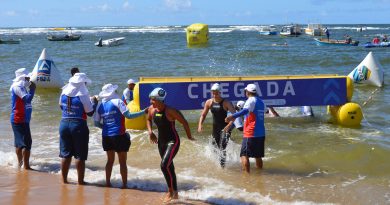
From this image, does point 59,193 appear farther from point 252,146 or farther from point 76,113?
point 252,146

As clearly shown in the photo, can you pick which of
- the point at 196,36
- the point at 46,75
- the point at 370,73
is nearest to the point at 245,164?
the point at 46,75

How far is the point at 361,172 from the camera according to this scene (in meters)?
7.79

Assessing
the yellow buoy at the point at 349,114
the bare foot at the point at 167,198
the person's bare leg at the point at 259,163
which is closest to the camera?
the bare foot at the point at 167,198

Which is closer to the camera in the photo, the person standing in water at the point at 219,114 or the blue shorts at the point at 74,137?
the blue shorts at the point at 74,137

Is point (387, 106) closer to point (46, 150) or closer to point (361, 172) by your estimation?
point (361, 172)

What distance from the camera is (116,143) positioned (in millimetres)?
6293

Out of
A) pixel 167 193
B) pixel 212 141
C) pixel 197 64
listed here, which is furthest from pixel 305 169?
pixel 197 64

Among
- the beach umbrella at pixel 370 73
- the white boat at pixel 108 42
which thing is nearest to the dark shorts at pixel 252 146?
the beach umbrella at pixel 370 73

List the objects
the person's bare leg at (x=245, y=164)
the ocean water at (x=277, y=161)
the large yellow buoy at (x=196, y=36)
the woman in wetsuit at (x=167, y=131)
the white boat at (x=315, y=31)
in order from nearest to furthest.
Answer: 1. the woman in wetsuit at (x=167, y=131)
2. the ocean water at (x=277, y=161)
3. the person's bare leg at (x=245, y=164)
4. the large yellow buoy at (x=196, y=36)
5. the white boat at (x=315, y=31)

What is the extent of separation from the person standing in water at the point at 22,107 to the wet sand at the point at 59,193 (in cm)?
58

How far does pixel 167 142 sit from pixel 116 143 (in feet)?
2.72

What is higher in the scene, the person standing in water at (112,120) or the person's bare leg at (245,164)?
the person standing in water at (112,120)

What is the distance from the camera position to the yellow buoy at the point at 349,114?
10.6m

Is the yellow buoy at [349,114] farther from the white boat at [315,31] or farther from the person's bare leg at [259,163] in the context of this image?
the white boat at [315,31]
